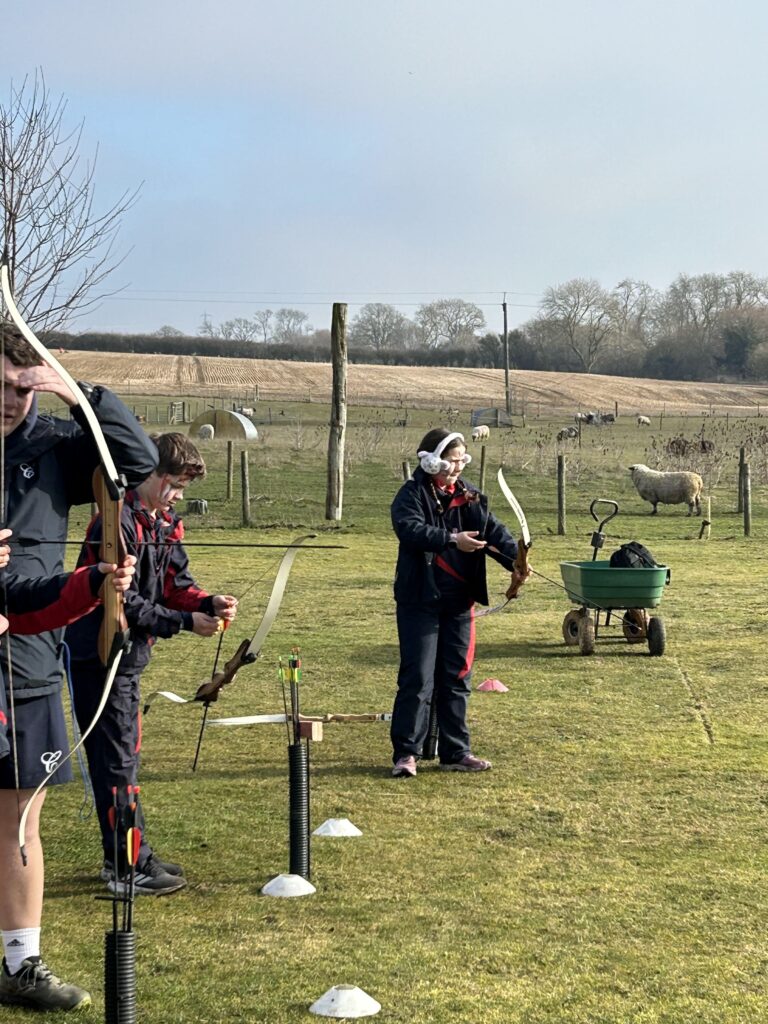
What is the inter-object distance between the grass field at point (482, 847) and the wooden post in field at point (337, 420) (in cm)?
1135

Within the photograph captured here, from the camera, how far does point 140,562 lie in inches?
211

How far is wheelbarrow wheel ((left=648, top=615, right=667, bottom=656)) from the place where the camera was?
10898 millimetres

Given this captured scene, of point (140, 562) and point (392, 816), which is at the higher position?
point (140, 562)

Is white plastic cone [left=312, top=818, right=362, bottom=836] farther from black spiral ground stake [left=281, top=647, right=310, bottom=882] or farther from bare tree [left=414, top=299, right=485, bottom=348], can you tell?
bare tree [left=414, top=299, right=485, bottom=348]

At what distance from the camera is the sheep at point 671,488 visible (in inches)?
963

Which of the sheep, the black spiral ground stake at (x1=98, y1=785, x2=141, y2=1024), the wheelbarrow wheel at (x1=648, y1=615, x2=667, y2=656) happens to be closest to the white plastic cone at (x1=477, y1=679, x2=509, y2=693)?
the wheelbarrow wheel at (x1=648, y1=615, x2=667, y2=656)

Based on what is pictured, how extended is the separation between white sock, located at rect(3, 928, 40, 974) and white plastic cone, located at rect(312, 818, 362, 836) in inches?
81.0

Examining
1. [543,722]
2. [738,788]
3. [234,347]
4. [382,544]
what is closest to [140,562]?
[738,788]

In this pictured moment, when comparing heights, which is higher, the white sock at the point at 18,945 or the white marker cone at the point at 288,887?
the white sock at the point at 18,945

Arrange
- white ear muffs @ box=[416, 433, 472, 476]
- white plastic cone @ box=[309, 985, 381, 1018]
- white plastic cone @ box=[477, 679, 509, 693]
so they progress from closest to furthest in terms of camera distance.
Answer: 1. white plastic cone @ box=[309, 985, 381, 1018]
2. white ear muffs @ box=[416, 433, 472, 476]
3. white plastic cone @ box=[477, 679, 509, 693]

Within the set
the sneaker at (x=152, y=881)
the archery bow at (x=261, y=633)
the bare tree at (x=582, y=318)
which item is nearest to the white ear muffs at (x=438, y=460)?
the archery bow at (x=261, y=633)

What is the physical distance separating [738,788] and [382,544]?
1383cm

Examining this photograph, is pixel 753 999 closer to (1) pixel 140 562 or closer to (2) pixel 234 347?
(1) pixel 140 562

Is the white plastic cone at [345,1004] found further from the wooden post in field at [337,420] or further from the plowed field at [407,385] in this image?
the plowed field at [407,385]
